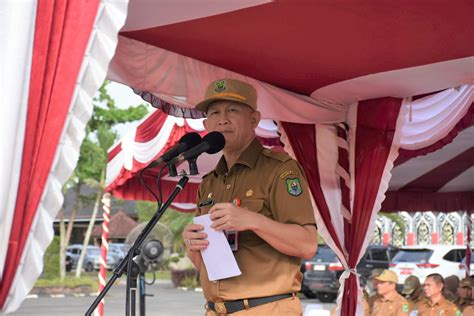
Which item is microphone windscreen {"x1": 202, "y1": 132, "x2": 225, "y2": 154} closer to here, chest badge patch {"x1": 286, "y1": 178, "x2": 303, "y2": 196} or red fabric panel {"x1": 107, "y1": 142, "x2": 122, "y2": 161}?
chest badge patch {"x1": 286, "y1": 178, "x2": 303, "y2": 196}

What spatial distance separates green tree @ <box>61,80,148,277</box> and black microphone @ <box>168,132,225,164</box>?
23207 mm

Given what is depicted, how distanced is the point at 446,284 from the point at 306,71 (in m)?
5.63

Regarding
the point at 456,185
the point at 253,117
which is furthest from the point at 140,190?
the point at 253,117

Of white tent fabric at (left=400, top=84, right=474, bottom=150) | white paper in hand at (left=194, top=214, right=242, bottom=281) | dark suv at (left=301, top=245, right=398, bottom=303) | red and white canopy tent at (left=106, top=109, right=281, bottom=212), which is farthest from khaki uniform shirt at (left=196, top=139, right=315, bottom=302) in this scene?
dark suv at (left=301, top=245, right=398, bottom=303)

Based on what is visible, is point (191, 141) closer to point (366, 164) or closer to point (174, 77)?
point (174, 77)

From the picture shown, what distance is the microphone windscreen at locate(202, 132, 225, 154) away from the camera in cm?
242

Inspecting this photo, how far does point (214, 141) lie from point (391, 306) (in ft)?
17.9

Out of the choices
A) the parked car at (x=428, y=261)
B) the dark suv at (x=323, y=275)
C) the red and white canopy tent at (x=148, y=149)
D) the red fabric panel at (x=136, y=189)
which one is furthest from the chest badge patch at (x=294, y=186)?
the parked car at (x=428, y=261)

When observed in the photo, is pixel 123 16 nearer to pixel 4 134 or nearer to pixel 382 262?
pixel 4 134

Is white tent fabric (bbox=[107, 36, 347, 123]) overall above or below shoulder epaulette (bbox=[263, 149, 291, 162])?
above

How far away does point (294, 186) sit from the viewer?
2.54 m

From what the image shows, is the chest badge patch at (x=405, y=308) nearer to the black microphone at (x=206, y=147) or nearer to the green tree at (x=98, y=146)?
the black microphone at (x=206, y=147)

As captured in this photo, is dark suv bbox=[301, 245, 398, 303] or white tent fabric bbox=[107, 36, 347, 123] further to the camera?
dark suv bbox=[301, 245, 398, 303]

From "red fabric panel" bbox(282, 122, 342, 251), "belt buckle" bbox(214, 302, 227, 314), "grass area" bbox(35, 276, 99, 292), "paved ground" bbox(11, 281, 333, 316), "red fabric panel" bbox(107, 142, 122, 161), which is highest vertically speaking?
"red fabric panel" bbox(107, 142, 122, 161)
